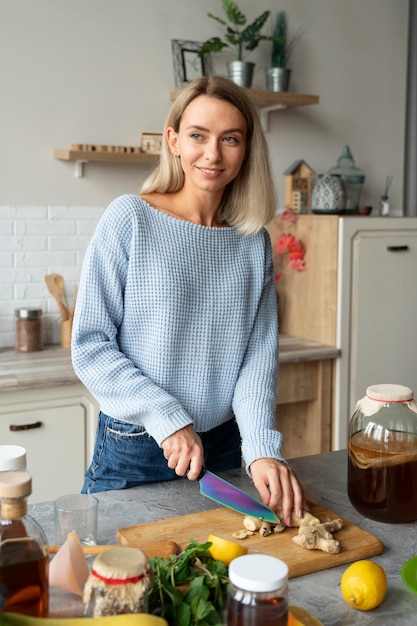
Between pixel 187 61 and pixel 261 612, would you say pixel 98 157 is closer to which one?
pixel 187 61

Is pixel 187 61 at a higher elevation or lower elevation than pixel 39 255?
higher

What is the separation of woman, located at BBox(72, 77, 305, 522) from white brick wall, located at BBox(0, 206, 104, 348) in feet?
Result: 4.94

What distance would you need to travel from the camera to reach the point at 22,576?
946 millimetres

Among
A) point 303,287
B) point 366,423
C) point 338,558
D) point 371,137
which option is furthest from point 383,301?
point 338,558

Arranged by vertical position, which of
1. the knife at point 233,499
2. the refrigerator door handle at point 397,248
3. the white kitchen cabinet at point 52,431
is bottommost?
the white kitchen cabinet at point 52,431

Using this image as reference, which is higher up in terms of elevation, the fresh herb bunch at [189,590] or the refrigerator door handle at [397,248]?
the refrigerator door handle at [397,248]

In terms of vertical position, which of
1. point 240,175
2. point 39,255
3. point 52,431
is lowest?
point 52,431

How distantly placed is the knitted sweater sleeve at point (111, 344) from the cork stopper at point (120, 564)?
553mm

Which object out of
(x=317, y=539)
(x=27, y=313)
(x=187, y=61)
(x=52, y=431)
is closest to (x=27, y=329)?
(x=27, y=313)

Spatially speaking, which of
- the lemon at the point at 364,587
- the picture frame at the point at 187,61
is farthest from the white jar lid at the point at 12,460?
the picture frame at the point at 187,61

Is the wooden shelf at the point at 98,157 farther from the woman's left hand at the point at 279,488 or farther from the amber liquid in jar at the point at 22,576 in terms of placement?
the amber liquid in jar at the point at 22,576

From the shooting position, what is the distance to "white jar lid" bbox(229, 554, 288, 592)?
2.88 feet

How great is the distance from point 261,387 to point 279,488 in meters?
0.32

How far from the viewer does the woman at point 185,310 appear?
1647 millimetres
